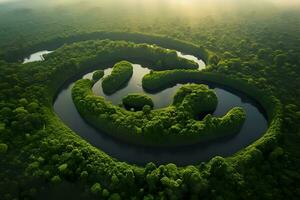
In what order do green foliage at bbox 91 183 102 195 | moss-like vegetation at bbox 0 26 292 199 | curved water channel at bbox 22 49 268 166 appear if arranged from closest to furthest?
green foliage at bbox 91 183 102 195 < moss-like vegetation at bbox 0 26 292 199 < curved water channel at bbox 22 49 268 166

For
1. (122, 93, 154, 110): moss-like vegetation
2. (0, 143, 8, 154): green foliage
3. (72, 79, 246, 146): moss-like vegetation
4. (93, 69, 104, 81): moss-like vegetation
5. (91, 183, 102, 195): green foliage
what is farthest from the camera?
(93, 69, 104, 81): moss-like vegetation

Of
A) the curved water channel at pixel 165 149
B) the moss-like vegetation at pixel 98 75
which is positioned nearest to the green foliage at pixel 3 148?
the curved water channel at pixel 165 149

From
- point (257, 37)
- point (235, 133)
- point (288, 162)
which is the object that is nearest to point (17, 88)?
point (235, 133)

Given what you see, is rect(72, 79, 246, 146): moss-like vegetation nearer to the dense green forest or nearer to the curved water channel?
the dense green forest

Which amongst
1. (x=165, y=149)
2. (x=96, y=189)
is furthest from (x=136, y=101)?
(x=96, y=189)

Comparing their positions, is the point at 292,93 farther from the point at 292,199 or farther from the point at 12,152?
the point at 12,152

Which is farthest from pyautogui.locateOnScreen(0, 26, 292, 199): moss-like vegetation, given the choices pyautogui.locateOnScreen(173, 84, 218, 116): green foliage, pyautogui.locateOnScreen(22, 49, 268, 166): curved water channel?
pyautogui.locateOnScreen(173, 84, 218, 116): green foliage

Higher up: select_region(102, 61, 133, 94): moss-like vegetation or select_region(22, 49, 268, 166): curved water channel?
select_region(102, 61, 133, 94): moss-like vegetation
